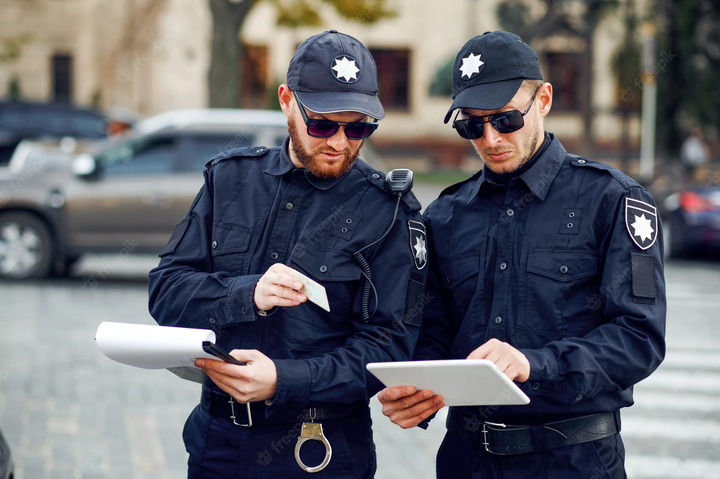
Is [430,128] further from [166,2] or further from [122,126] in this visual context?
[122,126]

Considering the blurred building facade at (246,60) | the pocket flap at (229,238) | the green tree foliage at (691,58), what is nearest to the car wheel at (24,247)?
the pocket flap at (229,238)

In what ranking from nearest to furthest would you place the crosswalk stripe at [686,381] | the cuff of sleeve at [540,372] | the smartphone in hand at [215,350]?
the smartphone in hand at [215,350] < the cuff of sleeve at [540,372] < the crosswalk stripe at [686,381]

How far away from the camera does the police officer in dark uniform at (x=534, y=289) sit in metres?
2.49

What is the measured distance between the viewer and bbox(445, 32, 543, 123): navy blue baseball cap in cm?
270

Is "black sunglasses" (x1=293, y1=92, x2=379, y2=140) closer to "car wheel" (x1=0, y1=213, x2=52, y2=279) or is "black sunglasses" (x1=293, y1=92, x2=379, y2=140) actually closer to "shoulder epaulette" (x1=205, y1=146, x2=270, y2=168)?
"shoulder epaulette" (x1=205, y1=146, x2=270, y2=168)

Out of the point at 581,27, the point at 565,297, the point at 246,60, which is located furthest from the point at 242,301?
the point at 246,60

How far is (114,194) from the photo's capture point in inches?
414

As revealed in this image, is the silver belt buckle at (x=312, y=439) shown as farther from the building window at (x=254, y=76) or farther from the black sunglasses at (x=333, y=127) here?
the building window at (x=254, y=76)

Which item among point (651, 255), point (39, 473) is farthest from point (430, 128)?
point (651, 255)

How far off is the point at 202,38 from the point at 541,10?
1166 centimetres

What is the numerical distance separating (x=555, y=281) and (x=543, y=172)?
0.33m

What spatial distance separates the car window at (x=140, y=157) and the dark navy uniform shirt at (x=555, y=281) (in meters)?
8.09

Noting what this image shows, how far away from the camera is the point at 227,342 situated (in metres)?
2.65

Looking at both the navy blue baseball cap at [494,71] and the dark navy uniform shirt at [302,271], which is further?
the navy blue baseball cap at [494,71]
